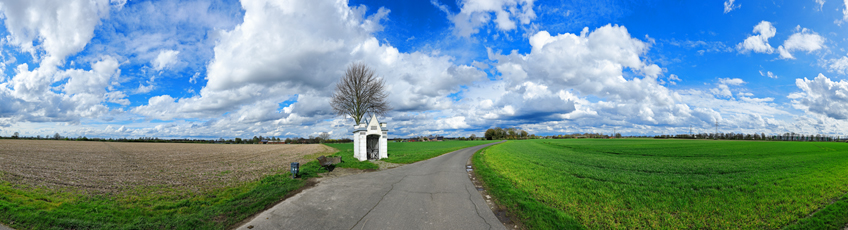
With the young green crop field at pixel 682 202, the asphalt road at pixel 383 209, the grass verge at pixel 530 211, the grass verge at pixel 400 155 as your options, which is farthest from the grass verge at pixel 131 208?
the grass verge at pixel 400 155

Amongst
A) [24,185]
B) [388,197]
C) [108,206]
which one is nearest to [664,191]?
[388,197]

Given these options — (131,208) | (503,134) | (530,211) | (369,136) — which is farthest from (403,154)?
(503,134)

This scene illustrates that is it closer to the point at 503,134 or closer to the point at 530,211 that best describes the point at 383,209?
the point at 530,211

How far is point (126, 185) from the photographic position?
11.1 meters

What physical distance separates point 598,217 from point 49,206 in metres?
14.5

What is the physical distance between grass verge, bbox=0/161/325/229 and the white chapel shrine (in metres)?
11.9

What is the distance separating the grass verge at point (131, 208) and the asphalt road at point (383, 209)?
0.96 m

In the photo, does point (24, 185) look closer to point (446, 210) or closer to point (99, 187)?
point (99, 187)

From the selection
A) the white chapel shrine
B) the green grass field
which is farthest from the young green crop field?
the white chapel shrine

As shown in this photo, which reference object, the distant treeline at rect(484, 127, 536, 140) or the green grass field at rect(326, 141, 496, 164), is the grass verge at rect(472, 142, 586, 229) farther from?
the distant treeline at rect(484, 127, 536, 140)

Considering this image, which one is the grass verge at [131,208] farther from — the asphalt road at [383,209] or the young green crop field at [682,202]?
the young green crop field at [682,202]

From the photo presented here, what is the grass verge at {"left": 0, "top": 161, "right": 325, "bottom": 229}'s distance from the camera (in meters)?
6.55

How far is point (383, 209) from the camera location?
25.0ft

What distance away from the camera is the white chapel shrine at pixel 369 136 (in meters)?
22.5
